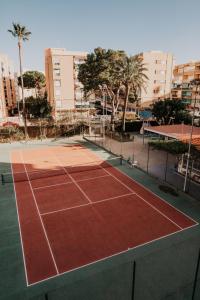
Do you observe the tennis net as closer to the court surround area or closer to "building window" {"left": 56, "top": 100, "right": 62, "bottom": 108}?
the court surround area

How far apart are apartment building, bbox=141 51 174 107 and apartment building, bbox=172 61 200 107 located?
27.4 ft

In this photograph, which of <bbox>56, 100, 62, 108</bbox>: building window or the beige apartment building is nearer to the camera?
the beige apartment building

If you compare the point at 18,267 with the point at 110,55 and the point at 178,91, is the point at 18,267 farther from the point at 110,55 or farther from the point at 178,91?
the point at 178,91

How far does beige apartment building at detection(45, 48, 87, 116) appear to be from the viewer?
61844mm

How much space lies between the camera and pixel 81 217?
13.4 meters

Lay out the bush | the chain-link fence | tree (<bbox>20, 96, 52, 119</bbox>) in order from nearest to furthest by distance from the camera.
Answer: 1. the bush
2. the chain-link fence
3. tree (<bbox>20, 96, 52, 119</bbox>)

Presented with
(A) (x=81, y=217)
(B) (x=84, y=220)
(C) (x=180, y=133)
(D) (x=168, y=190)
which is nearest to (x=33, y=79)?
(C) (x=180, y=133)

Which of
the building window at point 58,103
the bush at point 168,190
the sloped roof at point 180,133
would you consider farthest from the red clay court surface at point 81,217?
the building window at point 58,103

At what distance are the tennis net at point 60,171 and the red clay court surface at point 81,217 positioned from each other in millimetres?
91

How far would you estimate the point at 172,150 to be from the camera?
2278 centimetres

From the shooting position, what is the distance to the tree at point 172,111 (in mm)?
36188

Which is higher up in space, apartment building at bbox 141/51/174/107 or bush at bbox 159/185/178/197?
apartment building at bbox 141/51/174/107

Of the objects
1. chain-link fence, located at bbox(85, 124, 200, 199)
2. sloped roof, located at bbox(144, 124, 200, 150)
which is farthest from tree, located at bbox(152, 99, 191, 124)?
sloped roof, located at bbox(144, 124, 200, 150)

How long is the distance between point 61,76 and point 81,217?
185 ft
